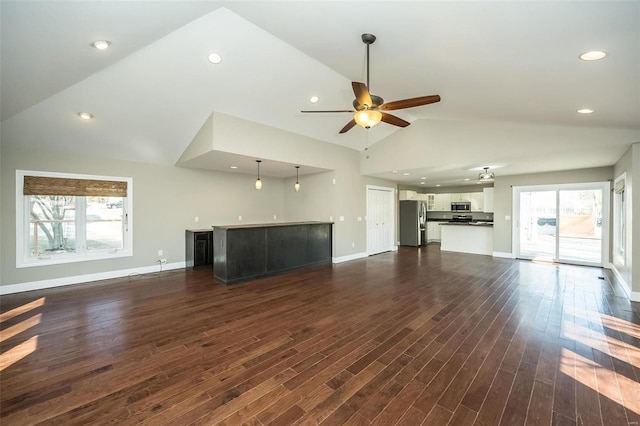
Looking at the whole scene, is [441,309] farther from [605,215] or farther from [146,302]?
[605,215]

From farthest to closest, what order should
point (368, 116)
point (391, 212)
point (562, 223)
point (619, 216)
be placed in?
1. point (391, 212)
2. point (562, 223)
3. point (619, 216)
4. point (368, 116)

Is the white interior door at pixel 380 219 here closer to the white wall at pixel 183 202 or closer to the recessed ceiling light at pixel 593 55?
the white wall at pixel 183 202

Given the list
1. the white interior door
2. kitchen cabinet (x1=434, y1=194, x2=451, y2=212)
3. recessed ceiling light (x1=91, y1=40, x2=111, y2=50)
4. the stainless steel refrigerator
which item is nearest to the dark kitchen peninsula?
the white interior door

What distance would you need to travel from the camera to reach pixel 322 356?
2.55 metres

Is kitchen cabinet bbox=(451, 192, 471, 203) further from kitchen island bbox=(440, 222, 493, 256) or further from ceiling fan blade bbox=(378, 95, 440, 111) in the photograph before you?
ceiling fan blade bbox=(378, 95, 440, 111)

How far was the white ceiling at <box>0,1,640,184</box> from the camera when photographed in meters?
1.98

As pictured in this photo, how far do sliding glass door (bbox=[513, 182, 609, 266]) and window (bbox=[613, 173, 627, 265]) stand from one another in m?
0.36

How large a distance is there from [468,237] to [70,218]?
10067 millimetres

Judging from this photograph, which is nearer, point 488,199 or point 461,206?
point 488,199

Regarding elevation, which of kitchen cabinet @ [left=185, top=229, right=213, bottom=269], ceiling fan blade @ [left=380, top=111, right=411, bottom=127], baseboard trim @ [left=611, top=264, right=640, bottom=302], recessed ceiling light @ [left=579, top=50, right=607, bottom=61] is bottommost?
baseboard trim @ [left=611, top=264, right=640, bottom=302]

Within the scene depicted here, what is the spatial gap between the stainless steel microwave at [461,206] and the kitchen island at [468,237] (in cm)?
185

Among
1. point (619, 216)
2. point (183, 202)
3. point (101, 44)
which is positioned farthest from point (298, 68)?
point (619, 216)

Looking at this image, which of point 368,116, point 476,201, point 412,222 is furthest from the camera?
point 476,201

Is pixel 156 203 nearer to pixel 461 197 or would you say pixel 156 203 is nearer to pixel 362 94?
pixel 362 94
